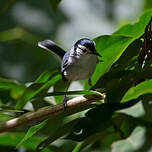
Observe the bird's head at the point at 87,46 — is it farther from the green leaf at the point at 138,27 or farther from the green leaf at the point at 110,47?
the green leaf at the point at 138,27

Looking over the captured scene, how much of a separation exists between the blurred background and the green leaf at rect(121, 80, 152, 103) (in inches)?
56.7

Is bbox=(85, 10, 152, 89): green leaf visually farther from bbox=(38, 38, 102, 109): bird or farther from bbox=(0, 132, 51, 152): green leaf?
bbox=(0, 132, 51, 152): green leaf

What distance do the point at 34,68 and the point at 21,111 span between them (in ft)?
4.72

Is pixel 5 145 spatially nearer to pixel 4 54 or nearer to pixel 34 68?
pixel 34 68

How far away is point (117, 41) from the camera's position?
57.3 inches

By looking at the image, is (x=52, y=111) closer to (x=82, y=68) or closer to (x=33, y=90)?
(x=33, y=90)

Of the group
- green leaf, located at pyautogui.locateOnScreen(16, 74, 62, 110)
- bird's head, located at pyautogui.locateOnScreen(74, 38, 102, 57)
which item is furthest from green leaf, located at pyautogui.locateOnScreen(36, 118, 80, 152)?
A: bird's head, located at pyautogui.locateOnScreen(74, 38, 102, 57)

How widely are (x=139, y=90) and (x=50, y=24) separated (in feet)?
6.44

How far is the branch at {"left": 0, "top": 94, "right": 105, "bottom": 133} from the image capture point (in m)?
→ 1.33

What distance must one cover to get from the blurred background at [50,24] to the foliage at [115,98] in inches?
44.6

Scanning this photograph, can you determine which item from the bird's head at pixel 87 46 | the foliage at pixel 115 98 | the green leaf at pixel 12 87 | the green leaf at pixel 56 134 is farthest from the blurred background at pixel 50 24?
the green leaf at pixel 56 134

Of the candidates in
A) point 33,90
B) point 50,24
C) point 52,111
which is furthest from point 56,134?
point 50,24

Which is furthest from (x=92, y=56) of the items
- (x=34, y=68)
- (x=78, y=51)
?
(x=34, y=68)

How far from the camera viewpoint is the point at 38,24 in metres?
3.21
